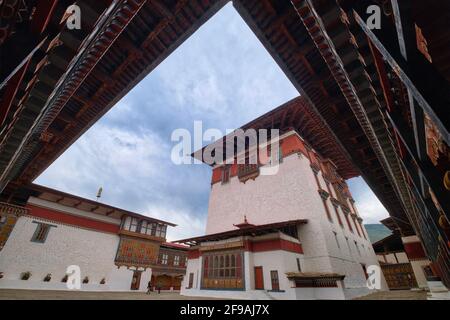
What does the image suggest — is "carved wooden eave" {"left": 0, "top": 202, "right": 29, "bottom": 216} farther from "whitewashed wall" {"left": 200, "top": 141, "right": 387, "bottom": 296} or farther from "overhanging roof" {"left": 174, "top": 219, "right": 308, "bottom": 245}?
"whitewashed wall" {"left": 200, "top": 141, "right": 387, "bottom": 296}

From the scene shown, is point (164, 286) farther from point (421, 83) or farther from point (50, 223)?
point (421, 83)

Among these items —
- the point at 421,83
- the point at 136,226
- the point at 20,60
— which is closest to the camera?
the point at 421,83

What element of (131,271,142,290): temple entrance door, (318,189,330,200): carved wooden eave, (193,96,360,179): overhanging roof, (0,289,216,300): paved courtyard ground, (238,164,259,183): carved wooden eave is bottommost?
(0,289,216,300): paved courtyard ground

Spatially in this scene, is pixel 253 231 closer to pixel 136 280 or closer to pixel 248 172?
pixel 248 172

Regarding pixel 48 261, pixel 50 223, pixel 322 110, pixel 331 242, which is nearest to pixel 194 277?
pixel 331 242

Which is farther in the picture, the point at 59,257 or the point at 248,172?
the point at 248,172

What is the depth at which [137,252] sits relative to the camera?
21.3m

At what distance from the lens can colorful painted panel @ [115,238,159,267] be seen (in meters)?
20.1

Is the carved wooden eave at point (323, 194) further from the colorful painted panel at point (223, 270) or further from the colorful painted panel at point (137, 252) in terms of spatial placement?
the colorful painted panel at point (137, 252)

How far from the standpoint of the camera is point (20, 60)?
7.07ft

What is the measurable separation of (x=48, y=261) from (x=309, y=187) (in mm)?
20818

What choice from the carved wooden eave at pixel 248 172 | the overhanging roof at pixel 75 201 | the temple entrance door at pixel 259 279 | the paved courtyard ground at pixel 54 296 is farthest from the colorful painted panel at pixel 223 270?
the overhanging roof at pixel 75 201

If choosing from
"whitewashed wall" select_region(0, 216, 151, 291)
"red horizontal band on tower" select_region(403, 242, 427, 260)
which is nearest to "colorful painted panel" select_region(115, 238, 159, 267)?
"whitewashed wall" select_region(0, 216, 151, 291)

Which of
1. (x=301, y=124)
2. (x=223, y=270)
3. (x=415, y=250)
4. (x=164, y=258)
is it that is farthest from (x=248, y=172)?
(x=164, y=258)
